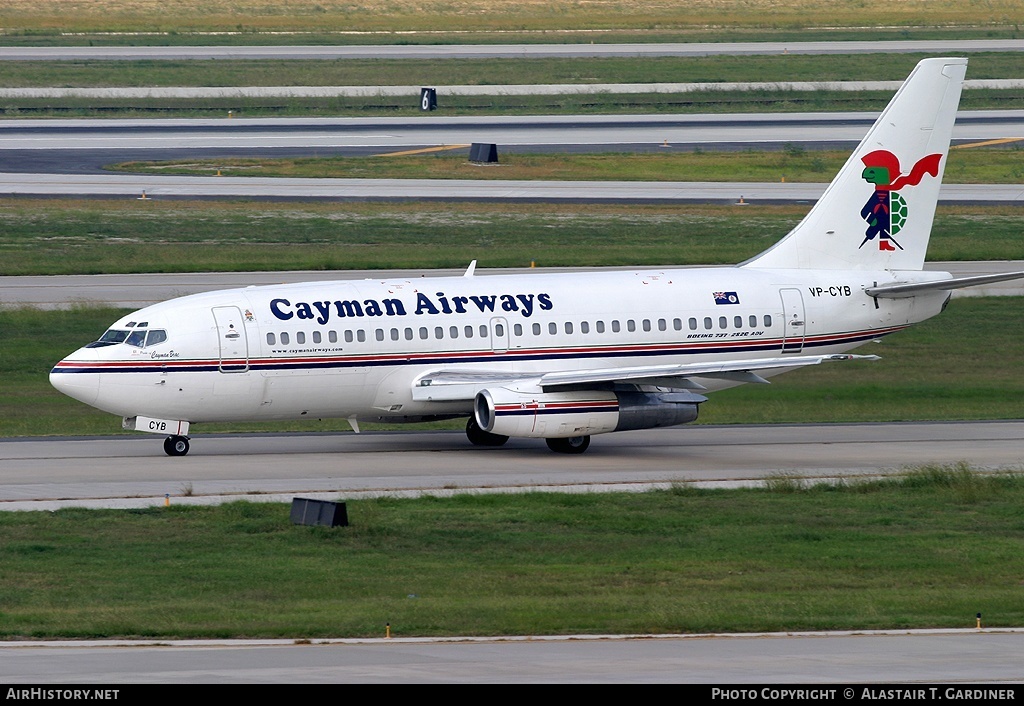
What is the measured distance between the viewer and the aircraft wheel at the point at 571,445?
40.5 m

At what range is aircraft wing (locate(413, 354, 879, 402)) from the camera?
3859cm

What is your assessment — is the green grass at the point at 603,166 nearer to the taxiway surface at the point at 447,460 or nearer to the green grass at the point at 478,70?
the green grass at the point at 478,70

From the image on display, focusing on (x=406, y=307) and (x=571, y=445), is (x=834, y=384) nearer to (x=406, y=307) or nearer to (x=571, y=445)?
(x=571, y=445)

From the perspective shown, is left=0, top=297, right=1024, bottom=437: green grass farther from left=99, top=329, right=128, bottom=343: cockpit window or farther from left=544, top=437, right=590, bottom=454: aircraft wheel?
left=544, top=437, right=590, bottom=454: aircraft wheel

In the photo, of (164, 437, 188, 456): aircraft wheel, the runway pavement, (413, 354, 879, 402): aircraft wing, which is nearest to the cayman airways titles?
(413, 354, 879, 402): aircraft wing

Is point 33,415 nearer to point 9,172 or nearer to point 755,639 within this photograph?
point 755,639

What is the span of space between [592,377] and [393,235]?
32894 mm

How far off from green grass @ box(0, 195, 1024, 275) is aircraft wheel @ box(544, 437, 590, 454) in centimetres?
2414

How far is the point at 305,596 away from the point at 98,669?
5.98 m

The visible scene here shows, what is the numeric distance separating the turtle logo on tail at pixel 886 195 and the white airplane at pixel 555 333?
37 millimetres

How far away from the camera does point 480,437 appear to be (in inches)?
1631

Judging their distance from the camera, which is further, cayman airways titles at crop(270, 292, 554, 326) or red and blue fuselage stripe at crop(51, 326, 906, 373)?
cayman airways titles at crop(270, 292, 554, 326)

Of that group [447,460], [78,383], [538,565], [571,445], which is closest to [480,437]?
[571,445]
